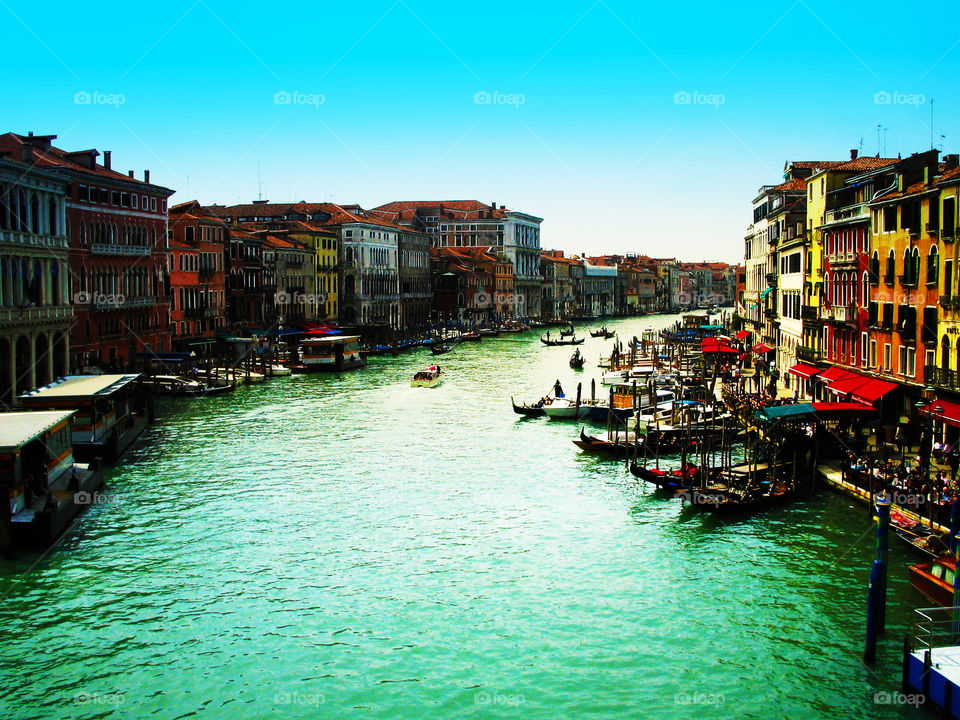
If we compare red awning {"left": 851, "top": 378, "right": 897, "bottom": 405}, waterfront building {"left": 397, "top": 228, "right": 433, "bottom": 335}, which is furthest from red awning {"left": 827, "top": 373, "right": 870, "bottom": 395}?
waterfront building {"left": 397, "top": 228, "right": 433, "bottom": 335}

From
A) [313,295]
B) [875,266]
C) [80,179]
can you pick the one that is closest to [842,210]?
[875,266]

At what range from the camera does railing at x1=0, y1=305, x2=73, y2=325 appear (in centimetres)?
2480

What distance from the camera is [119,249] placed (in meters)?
35.3

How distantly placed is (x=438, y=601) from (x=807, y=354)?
→ 1791 cm

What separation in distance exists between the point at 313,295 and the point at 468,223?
35763mm

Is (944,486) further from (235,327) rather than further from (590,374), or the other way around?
(235,327)

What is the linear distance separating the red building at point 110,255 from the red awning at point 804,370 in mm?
22431

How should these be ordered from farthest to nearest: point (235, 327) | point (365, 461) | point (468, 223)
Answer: point (468, 223)
point (235, 327)
point (365, 461)

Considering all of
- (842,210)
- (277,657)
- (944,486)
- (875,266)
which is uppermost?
(842,210)

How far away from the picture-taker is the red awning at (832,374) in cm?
2291

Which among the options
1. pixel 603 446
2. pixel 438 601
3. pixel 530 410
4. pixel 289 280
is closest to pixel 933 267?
pixel 603 446

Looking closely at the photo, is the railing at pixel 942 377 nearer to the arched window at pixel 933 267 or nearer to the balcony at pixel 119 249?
the arched window at pixel 933 267

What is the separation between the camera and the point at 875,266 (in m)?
22.1

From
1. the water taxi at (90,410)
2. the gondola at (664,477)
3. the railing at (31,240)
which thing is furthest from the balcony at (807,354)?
the railing at (31,240)
